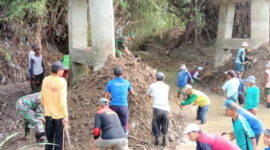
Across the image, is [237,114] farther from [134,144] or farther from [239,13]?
[239,13]

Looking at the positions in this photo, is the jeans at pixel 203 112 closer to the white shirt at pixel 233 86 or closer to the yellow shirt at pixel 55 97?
the white shirt at pixel 233 86

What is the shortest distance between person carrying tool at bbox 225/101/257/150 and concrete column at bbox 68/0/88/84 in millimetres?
5723

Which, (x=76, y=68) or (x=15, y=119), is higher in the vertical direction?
(x=76, y=68)

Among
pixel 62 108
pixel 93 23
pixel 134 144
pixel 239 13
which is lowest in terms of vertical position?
pixel 134 144

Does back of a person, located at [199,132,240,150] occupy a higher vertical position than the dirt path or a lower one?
higher

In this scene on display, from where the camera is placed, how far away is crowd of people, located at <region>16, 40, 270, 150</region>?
15.2 feet

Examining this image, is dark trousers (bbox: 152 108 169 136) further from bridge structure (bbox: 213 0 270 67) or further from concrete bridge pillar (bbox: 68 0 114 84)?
bridge structure (bbox: 213 0 270 67)

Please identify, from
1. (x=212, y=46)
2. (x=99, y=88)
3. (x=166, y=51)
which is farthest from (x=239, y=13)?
(x=99, y=88)

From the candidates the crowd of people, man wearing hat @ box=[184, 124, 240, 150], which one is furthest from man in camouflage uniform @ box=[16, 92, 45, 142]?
man wearing hat @ box=[184, 124, 240, 150]

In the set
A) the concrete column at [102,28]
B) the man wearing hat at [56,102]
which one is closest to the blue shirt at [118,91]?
the man wearing hat at [56,102]

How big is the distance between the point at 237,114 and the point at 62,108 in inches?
109

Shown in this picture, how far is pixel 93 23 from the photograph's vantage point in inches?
333

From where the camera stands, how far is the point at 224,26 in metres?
15.2

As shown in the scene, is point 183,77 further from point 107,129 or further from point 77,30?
point 107,129
